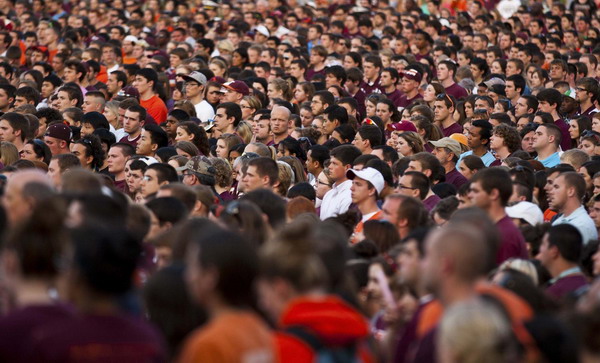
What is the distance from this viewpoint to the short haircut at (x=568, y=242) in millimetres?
7316

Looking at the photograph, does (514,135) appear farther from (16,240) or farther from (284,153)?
(16,240)

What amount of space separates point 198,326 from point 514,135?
322 inches

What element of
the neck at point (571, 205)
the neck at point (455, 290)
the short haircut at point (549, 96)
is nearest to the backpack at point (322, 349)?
the neck at point (455, 290)

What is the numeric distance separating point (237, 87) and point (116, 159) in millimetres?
4627

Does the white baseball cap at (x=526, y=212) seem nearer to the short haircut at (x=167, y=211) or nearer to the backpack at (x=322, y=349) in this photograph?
the short haircut at (x=167, y=211)

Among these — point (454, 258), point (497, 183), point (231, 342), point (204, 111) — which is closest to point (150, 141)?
point (204, 111)

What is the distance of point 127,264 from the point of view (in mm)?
4203

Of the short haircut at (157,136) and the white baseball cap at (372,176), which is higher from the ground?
the white baseball cap at (372,176)

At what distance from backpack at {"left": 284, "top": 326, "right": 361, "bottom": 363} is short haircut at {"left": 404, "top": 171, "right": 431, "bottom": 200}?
5169mm

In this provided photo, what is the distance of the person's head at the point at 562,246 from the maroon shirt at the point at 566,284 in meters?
0.15

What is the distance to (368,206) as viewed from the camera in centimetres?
939

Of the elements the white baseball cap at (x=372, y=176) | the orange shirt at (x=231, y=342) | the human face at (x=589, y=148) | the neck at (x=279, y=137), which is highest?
the orange shirt at (x=231, y=342)

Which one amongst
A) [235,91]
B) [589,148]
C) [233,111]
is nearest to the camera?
[589,148]

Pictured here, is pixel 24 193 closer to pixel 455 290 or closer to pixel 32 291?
pixel 32 291
